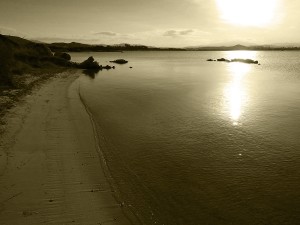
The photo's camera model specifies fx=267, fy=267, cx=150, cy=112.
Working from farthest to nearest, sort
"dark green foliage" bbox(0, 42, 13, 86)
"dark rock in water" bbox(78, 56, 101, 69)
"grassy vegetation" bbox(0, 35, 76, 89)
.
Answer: "dark rock in water" bbox(78, 56, 101, 69) → "grassy vegetation" bbox(0, 35, 76, 89) → "dark green foliage" bbox(0, 42, 13, 86)

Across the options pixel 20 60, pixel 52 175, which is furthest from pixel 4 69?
pixel 20 60

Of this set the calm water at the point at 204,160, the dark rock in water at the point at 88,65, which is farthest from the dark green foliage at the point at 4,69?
the dark rock in water at the point at 88,65

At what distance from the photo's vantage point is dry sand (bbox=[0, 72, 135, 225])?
9414 millimetres

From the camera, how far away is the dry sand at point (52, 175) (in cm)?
941

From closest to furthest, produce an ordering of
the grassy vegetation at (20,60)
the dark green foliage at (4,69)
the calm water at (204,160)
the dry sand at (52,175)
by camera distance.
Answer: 1. the dry sand at (52,175)
2. the calm water at (204,160)
3. the dark green foliage at (4,69)
4. the grassy vegetation at (20,60)

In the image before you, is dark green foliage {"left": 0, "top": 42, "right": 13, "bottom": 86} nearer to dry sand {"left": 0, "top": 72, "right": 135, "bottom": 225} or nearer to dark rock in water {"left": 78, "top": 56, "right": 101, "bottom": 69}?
dry sand {"left": 0, "top": 72, "right": 135, "bottom": 225}

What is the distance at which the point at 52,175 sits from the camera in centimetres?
1195

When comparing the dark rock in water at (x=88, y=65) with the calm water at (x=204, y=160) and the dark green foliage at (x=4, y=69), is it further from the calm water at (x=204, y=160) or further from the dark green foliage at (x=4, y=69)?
the calm water at (x=204, y=160)

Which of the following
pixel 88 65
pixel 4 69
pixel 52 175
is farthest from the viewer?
pixel 88 65

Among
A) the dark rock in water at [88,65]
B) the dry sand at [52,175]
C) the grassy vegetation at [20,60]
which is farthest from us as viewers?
the dark rock in water at [88,65]

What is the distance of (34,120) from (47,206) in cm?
1095

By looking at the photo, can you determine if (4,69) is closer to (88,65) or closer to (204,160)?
(204,160)

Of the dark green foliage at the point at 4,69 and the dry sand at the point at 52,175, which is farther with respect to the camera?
the dark green foliage at the point at 4,69

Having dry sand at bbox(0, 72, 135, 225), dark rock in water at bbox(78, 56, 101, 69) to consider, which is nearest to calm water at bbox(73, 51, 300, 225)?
dry sand at bbox(0, 72, 135, 225)
